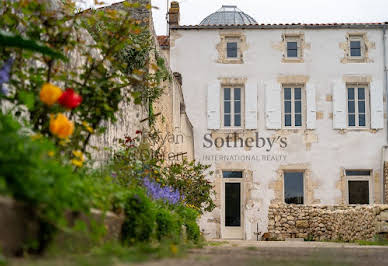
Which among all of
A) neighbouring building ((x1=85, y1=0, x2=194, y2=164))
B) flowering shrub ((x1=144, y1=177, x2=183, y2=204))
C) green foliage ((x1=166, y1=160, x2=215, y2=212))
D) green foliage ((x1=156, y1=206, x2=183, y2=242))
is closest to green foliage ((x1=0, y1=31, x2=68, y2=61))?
neighbouring building ((x1=85, y1=0, x2=194, y2=164))

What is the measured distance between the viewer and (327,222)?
1475 centimetres

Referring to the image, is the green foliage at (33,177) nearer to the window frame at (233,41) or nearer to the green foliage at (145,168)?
the green foliage at (145,168)

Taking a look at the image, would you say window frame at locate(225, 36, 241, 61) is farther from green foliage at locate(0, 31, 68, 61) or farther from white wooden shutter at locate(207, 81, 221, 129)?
green foliage at locate(0, 31, 68, 61)

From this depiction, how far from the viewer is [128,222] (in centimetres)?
400

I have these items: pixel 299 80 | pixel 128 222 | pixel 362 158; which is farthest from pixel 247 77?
pixel 128 222

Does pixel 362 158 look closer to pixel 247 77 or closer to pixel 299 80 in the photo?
pixel 299 80

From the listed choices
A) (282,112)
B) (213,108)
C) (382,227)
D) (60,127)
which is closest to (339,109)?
(282,112)

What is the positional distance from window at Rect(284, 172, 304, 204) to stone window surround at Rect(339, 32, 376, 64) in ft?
11.8

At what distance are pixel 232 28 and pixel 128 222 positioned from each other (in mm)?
15129

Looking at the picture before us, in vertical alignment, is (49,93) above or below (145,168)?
above

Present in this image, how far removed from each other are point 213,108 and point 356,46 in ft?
14.8

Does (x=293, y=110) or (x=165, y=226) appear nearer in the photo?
(x=165, y=226)

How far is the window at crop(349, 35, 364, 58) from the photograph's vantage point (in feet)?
60.9

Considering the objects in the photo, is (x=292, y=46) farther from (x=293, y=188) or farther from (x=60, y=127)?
(x=60, y=127)
